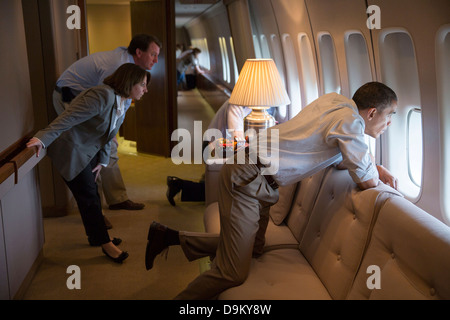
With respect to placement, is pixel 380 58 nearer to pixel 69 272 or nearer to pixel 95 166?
pixel 95 166

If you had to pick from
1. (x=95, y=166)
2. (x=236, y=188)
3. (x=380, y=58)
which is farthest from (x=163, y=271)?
(x=380, y=58)

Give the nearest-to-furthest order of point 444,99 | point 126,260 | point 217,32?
point 444,99 < point 126,260 < point 217,32

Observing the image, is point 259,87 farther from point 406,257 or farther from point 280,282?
point 406,257

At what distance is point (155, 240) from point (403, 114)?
78.6 inches

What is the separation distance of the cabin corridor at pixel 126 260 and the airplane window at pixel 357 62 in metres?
2.06

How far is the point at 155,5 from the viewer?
711 cm

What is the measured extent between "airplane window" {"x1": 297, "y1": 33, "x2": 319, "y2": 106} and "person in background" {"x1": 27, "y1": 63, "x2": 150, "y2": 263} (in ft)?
6.38

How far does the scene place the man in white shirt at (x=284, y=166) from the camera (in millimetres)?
2615

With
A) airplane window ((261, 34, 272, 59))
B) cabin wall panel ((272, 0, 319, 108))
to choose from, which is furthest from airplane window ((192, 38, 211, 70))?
cabin wall panel ((272, 0, 319, 108))

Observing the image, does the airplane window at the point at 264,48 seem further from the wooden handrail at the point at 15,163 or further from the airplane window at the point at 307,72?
the wooden handrail at the point at 15,163

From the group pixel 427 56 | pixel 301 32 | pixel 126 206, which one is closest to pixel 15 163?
pixel 126 206

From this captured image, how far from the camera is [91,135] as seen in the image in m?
3.76

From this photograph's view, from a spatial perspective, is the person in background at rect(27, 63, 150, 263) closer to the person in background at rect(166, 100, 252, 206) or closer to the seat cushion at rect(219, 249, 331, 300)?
the person in background at rect(166, 100, 252, 206)
